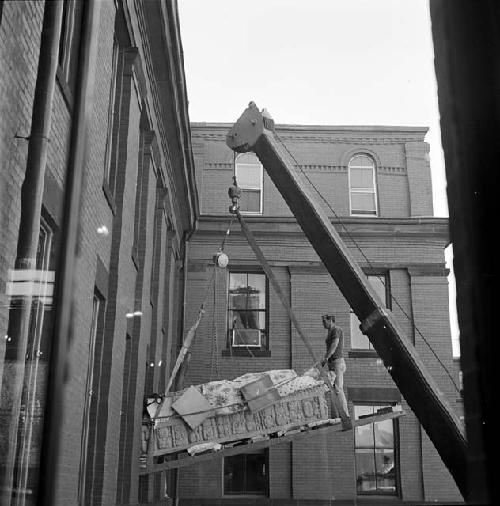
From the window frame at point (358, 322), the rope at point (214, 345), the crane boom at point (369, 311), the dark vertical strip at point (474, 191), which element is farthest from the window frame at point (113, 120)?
the window frame at point (358, 322)

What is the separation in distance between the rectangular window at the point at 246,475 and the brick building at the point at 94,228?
1.57m

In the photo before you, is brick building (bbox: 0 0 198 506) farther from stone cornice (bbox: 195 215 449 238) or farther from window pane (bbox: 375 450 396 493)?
window pane (bbox: 375 450 396 493)

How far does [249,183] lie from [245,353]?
4.77m

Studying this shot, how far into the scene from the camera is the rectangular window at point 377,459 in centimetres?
1830

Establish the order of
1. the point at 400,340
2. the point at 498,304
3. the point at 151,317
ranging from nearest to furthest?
1. the point at 498,304
2. the point at 400,340
3. the point at 151,317

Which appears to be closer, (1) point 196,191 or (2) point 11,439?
(2) point 11,439

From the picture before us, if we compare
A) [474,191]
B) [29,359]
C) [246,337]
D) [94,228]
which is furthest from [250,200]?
[474,191]

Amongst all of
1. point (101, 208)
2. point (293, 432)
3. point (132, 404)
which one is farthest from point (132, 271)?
point (293, 432)

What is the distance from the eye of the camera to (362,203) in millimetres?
20891

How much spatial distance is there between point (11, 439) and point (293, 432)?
26.8 feet

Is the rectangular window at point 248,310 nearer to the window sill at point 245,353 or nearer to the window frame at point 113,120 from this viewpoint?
the window sill at point 245,353

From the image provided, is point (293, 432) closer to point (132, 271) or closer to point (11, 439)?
point (132, 271)

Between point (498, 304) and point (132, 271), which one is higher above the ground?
point (132, 271)

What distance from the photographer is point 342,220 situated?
794 inches
